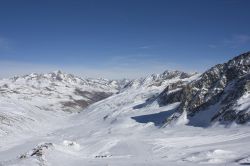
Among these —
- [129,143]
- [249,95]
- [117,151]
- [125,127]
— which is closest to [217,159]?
[117,151]

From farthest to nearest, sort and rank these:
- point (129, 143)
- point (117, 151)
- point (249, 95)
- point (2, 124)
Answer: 1. point (2, 124)
2. point (249, 95)
3. point (129, 143)
4. point (117, 151)

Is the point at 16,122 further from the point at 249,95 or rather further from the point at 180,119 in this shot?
the point at 249,95

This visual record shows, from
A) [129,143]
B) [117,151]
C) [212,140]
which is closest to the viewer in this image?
[212,140]

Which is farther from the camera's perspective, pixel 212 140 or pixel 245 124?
pixel 245 124

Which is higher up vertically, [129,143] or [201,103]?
[201,103]

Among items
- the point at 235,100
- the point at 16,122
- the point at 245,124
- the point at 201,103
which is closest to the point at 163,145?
the point at 245,124

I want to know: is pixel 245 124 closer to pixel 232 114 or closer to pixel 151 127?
pixel 232 114
